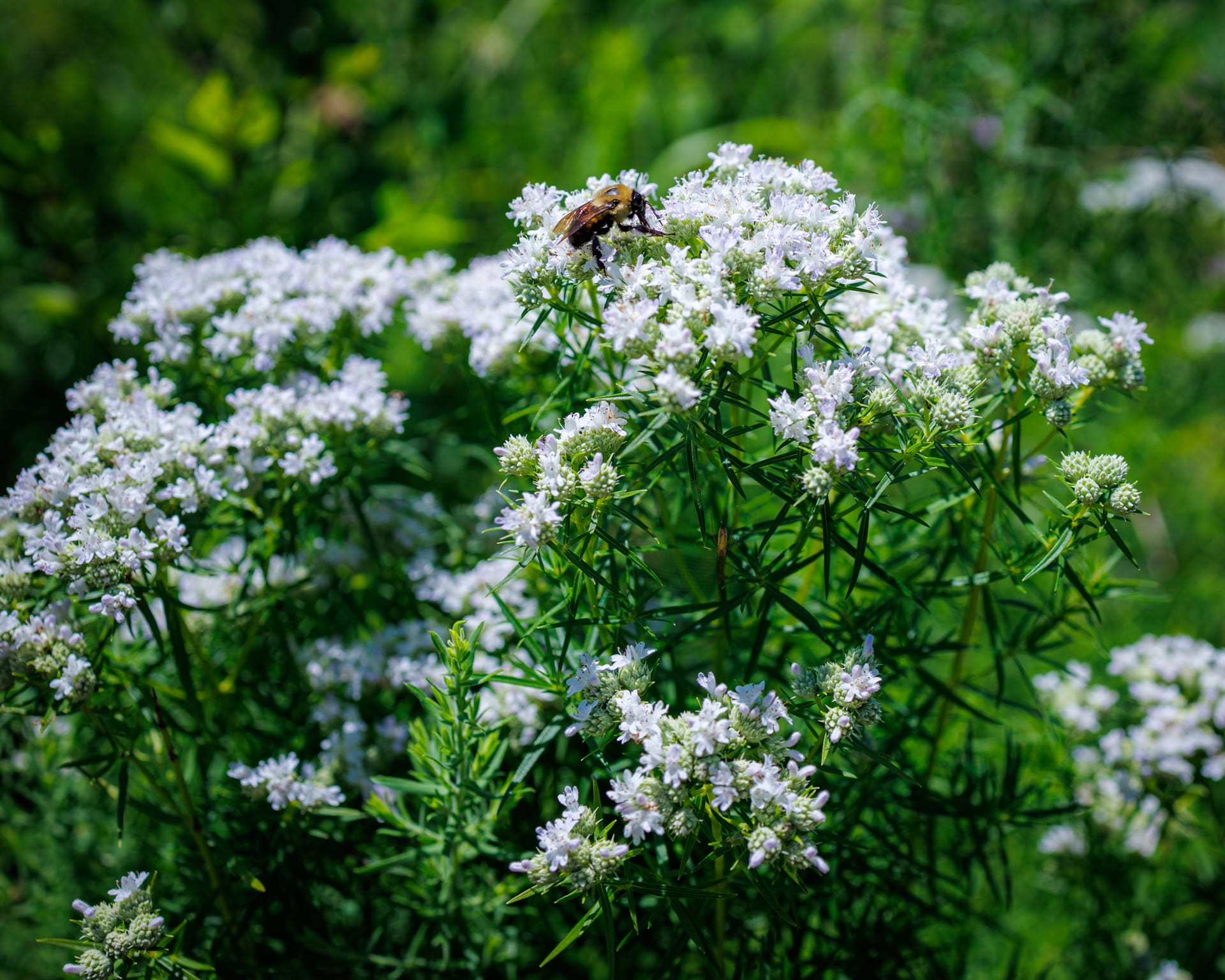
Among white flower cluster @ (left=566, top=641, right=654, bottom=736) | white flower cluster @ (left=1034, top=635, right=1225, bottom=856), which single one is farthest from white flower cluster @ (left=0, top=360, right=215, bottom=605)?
white flower cluster @ (left=1034, top=635, right=1225, bottom=856)

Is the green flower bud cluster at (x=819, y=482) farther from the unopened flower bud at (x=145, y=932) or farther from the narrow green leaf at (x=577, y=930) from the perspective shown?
the unopened flower bud at (x=145, y=932)

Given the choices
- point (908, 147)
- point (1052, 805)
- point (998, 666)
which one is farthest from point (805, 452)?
point (908, 147)

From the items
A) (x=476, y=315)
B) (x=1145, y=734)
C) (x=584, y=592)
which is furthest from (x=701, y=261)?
(x=1145, y=734)

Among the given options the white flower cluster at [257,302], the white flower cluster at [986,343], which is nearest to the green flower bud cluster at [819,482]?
the white flower cluster at [986,343]

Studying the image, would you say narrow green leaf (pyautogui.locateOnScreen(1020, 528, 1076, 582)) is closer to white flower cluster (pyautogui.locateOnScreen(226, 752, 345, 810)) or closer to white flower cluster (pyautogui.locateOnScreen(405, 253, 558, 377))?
white flower cluster (pyautogui.locateOnScreen(405, 253, 558, 377))

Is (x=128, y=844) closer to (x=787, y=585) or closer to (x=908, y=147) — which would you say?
(x=787, y=585)

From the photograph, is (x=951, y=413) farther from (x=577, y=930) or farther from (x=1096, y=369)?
(x=577, y=930)

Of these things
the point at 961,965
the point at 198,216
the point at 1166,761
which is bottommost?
the point at 961,965
